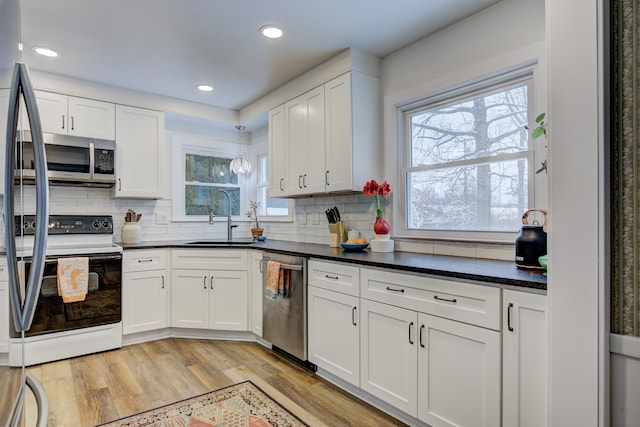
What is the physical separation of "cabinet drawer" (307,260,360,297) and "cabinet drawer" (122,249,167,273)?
5.31 ft

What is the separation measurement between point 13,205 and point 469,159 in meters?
2.39

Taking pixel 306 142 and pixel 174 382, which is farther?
pixel 306 142

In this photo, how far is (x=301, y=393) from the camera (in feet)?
7.76

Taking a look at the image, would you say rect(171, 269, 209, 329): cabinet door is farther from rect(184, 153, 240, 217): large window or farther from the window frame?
the window frame

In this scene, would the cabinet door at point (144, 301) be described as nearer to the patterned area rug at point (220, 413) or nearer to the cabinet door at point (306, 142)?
the patterned area rug at point (220, 413)

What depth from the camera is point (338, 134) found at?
2.92 meters

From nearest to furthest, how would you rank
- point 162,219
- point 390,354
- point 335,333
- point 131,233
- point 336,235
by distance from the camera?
point 390,354 → point 335,333 → point 336,235 → point 131,233 → point 162,219

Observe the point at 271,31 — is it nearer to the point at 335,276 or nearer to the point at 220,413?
the point at 335,276

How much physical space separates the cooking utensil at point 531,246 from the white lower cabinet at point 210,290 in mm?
2332

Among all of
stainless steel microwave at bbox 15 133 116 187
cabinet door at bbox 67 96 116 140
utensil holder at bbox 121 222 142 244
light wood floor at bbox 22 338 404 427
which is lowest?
light wood floor at bbox 22 338 404 427

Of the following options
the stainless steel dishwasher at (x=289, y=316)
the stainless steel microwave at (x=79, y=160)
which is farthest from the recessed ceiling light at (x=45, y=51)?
the stainless steel dishwasher at (x=289, y=316)

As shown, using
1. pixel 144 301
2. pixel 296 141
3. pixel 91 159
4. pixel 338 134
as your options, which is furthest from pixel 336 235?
pixel 91 159

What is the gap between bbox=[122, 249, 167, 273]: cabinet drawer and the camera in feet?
10.7

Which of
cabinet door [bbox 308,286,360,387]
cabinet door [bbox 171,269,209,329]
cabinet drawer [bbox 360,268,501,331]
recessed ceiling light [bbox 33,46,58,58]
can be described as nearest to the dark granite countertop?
cabinet drawer [bbox 360,268,501,331]
